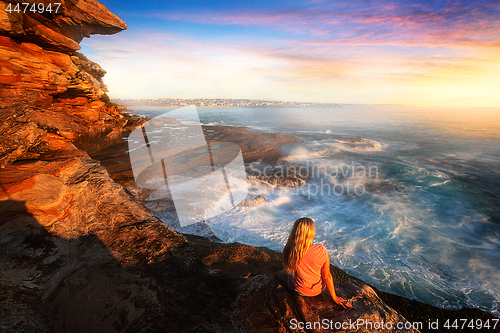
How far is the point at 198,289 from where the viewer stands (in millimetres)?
3604

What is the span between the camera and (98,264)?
378 cm

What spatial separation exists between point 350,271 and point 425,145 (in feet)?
96.9

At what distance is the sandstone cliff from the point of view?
290 cm

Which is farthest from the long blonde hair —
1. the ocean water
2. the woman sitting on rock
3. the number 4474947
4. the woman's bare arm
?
the number 4474947

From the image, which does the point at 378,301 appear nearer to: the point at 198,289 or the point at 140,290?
the point at 198,289

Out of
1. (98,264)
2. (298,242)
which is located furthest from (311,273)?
(98,264)

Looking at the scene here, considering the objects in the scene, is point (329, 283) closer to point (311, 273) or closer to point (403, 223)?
point (311, 273)

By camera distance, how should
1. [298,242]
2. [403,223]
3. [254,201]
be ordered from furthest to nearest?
1. [254,201]
2. [403,223]
3. [298,242]

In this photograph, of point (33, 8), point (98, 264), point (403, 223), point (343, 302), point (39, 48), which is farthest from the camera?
point (403, 223)

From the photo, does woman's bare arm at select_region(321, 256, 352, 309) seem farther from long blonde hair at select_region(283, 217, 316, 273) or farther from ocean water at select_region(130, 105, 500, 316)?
ocean water at select_region(130, 105, 500, 316)

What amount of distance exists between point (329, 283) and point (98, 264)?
4.06 meters

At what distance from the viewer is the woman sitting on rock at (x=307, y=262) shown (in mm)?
2729

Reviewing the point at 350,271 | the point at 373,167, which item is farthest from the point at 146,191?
the point at 373,167

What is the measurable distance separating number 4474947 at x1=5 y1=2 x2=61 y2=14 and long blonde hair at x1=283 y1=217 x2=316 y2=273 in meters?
10.6
